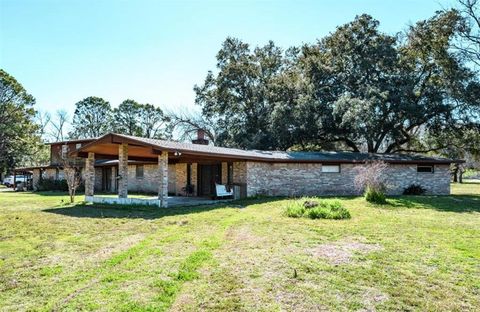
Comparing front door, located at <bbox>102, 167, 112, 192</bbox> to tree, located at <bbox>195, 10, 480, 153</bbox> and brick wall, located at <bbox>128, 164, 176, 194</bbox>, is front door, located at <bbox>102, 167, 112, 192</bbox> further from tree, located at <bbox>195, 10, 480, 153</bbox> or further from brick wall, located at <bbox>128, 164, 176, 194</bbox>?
tree, located at <bbox>195, 10, 480, 153</bbox>

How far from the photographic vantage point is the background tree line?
18.0 m

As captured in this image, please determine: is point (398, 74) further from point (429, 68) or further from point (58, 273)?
point (58, 273)

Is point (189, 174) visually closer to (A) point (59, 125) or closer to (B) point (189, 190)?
(B) point (189, 190)

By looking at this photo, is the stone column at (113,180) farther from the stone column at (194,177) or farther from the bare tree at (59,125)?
the bare tree at (59,125)

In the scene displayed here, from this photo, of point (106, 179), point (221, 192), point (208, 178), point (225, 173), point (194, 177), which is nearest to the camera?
point (221, 192)

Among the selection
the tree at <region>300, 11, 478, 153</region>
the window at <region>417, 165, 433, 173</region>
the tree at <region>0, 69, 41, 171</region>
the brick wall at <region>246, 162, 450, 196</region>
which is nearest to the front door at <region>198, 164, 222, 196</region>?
the brick wall at <region>246, 162, 450, 196</region>

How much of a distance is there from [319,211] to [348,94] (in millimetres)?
13941

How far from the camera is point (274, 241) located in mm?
6980

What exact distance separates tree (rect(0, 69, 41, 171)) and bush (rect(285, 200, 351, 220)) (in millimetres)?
29606

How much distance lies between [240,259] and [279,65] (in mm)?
24985

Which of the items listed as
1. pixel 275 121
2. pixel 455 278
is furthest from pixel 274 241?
pixel 275 121

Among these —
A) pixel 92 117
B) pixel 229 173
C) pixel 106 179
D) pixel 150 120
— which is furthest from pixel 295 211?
pixel 92 117

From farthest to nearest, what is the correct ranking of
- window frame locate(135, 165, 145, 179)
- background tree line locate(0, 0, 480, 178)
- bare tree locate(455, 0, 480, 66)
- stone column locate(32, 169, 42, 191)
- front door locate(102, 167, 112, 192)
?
stone column locate(32, 169, 42, 191)
front door locate(102, 167, 112, 192)
window frame locate(135, 165, 145, 179)
background tree line locate(0, 0, 480, 178)
bare tree locate(455, 0, 480, 66)

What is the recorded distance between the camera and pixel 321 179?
61.4 feet
